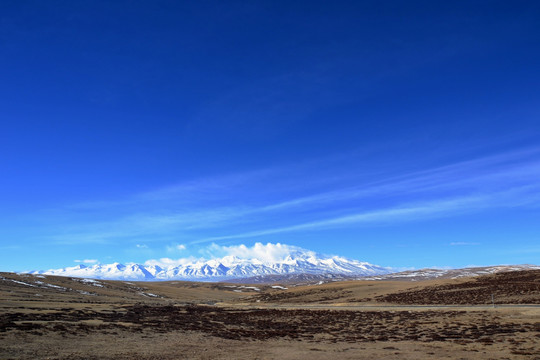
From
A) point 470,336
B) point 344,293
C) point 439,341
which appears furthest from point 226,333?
point 344,293

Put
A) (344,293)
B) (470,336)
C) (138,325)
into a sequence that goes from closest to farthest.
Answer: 1. (470,336)
2. (138,325)
3. (344,293)

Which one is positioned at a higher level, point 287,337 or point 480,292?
point 480,292

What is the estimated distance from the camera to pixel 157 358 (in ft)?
71.1

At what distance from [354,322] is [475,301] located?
2553 cm

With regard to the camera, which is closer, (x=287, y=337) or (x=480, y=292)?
(x=287, y=337)

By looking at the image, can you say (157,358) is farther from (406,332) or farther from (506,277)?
(506,277)

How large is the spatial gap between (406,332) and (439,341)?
217 inches

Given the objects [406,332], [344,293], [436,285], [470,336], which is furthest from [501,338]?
[344,293]

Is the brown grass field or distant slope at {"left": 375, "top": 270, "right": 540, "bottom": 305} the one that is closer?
the brown grass field

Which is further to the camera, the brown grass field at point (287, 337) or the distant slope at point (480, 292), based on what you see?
the distant slope at point (480, 292)

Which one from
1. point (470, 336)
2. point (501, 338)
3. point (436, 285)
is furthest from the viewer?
point (436, 285)

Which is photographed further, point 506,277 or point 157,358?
point 506,277

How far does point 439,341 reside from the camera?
2664 centimetres

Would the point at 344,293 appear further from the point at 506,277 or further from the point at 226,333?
the point at 226,333
